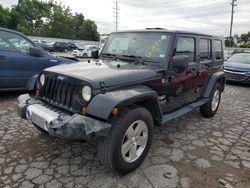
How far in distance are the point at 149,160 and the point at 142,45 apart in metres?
1.84

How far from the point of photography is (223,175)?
10.6ft

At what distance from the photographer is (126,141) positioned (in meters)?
3.07

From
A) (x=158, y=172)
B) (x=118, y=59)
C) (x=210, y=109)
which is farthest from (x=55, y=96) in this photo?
(x=210, y=109)

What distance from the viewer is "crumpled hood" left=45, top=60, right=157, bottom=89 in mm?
2994

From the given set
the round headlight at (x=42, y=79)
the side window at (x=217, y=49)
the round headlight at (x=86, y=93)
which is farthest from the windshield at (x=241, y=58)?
the round headlight at (x=86, y=93)

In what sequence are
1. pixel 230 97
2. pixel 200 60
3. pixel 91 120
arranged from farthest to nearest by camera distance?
pixel 230 97, pixel 200 60, pixel 91 120

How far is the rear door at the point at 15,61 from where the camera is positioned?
5840mm

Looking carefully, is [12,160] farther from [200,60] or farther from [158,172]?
[200,60]

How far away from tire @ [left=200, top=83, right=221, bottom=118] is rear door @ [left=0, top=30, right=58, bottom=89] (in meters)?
4.12

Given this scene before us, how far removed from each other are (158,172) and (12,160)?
1955mm

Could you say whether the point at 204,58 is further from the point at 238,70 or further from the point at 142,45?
the point at 238,70

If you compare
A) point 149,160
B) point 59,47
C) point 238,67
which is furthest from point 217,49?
point 59,47

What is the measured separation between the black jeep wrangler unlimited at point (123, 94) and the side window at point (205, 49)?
1.6 inches

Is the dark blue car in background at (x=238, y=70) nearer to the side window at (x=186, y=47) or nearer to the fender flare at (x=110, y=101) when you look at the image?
the side window at (x=186, y=47)
